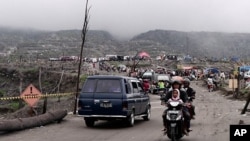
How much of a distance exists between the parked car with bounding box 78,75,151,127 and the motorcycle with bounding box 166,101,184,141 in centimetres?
447

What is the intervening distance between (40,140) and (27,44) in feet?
548

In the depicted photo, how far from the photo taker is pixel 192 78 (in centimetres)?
8238

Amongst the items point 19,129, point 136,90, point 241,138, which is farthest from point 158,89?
point 241,138

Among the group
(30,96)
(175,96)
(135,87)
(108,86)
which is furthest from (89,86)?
(175,96)

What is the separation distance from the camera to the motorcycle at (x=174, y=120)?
1360 centimetres

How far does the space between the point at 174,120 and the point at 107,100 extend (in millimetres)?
4985

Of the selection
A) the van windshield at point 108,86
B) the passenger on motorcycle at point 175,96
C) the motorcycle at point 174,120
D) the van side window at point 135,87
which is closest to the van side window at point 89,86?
the van windshield at point 108,86

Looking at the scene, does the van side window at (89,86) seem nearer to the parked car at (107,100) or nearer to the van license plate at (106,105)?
the parked car at (107,100)

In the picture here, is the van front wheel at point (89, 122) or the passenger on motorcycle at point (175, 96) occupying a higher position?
the passenger on motorcycle at point (175, 96)

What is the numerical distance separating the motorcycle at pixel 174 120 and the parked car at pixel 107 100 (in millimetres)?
4469

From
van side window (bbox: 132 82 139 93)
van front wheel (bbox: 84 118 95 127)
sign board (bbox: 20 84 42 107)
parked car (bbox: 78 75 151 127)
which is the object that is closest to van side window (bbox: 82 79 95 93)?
parked car (bbox: 78 75 151 127)

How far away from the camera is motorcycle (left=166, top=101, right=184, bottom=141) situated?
44.6 ft

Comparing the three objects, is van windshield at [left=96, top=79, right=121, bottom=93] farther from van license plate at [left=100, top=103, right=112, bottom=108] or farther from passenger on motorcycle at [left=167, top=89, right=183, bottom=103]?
passenger on motorcycle at [left=167, top=89, right=183, bottom=103]

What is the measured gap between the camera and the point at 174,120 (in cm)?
1358
